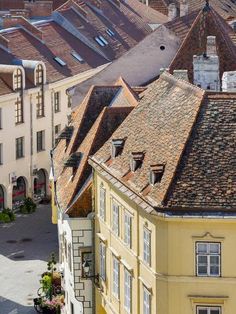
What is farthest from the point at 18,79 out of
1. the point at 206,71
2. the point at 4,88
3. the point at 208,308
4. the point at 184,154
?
the point at 208,308

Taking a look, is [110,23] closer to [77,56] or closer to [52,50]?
[77,56]

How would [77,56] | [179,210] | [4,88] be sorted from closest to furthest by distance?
1. [179,210]
2. [4,88]
3. [77,56]

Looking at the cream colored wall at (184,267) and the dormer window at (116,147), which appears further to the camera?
the dormer window at (116,147)

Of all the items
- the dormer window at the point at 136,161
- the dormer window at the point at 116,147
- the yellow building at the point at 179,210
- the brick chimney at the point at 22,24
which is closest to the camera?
the yellow building at the point at 179,210

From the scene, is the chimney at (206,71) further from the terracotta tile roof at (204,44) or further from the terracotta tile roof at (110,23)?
the terracotta tile roof at (110,23)

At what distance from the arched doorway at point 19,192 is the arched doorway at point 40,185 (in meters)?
1.42

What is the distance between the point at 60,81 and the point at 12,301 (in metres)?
27.2

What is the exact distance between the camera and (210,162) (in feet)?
130

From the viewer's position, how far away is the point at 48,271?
62.1 meters

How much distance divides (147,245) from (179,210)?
2594 mm

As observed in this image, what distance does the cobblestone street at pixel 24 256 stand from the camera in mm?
58812

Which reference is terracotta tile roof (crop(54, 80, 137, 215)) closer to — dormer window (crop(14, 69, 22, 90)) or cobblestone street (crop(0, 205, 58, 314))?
cobblestone street (crop(0, 205, 58, 314))

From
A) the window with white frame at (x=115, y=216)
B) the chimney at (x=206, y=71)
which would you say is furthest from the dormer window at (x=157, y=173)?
the chimney at (x=206, y=71)

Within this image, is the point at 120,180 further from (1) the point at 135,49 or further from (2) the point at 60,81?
(2) the point at 60,81
